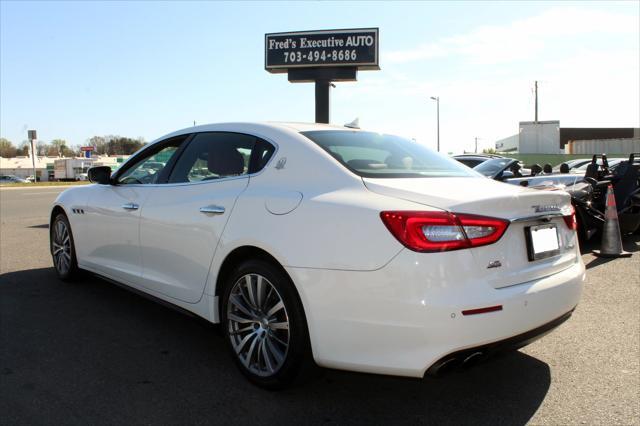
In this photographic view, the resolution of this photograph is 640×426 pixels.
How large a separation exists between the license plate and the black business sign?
2360 centimetres

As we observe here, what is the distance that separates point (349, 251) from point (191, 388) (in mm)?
1343

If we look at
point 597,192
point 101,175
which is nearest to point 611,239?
point 597,192

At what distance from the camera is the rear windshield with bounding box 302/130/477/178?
3.15m

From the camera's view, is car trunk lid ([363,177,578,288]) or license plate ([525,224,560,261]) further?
license plate ([525,224,560,261])

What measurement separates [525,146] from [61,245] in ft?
147

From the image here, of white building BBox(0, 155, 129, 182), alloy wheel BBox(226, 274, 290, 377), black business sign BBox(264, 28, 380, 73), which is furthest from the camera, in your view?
white building BBox(0, 155, 129, 182)

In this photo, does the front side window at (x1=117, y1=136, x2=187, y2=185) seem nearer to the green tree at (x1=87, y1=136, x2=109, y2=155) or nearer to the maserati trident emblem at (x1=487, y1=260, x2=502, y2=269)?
the maserati trident emblem at (x1=487, y1=260, x2=502, y2=269)

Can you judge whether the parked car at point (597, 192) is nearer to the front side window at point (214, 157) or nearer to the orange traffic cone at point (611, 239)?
the orange traffic cone at point (611, 239)

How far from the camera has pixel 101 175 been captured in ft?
16.0

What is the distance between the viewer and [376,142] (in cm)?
370

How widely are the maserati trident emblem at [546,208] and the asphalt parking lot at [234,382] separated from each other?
33.7 inches

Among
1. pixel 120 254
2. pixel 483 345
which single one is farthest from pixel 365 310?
pixel 120 254

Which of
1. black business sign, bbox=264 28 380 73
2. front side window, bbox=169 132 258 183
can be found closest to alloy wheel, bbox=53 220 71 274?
front side window, bbox=169 132 258 183

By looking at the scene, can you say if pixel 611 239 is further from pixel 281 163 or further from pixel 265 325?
pixel 265 325
